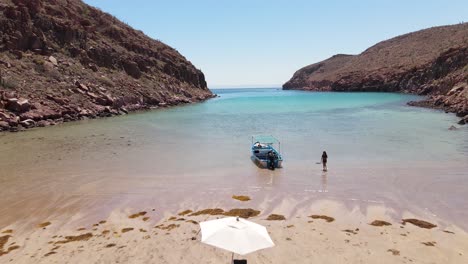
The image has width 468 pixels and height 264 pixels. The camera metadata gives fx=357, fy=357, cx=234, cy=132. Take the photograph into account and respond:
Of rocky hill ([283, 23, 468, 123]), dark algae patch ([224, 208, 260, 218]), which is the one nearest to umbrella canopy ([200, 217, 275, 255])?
dark algae patch ([224, 208, 260, 218])

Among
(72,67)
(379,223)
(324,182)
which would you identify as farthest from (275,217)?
(72,67)

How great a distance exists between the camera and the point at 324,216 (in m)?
12.9

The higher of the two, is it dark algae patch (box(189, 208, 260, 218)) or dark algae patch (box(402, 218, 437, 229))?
dark algae patch (box(189, 208, 260, 218))

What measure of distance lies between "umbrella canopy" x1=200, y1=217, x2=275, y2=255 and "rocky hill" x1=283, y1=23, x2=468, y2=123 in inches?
2136

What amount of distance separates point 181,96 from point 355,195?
67.7 m

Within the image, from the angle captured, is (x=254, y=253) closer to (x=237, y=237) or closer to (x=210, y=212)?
(x=237, y=237)

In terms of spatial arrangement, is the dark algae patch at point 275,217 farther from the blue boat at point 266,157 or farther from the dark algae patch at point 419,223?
the blue boat at point 266,157

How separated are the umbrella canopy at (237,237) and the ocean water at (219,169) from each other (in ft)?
21.7

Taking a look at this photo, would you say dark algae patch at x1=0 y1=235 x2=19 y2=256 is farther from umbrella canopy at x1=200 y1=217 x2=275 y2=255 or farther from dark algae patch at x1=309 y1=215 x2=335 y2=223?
dark algae patch at x1=309 y1=215 x2=335 y2=223

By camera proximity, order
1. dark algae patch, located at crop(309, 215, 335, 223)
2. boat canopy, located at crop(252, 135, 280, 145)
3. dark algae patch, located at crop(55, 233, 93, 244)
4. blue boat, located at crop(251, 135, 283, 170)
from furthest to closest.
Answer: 1. boat canopy, located at crop(252, 135, 280, 145)
2. blue boat, located at crop(251, 135, 283, 170)
3. dark algae patch, located at crop(309, 215, 335, 223)
4. dark algae patch, located at crop(55, 233, 93, 244)

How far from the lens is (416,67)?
106938mm

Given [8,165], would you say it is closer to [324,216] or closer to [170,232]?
[170,232]

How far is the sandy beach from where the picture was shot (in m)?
9.63

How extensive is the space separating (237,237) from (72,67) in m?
53.4
